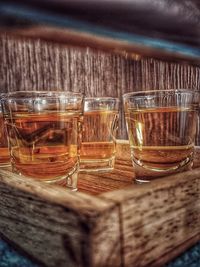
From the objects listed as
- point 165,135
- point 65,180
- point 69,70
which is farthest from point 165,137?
point 69,70

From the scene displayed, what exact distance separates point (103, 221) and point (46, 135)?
266 millimetres

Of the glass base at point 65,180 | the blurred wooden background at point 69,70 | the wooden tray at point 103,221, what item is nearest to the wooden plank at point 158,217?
the wooden tray at point 103,221

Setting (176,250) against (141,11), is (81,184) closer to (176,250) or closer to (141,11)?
(176,250)

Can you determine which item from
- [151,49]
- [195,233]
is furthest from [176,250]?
[151,49]

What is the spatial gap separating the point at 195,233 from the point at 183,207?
0.05 m

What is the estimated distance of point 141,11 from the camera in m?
0.24

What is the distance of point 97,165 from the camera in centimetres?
74

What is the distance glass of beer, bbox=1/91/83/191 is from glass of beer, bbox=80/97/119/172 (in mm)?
151

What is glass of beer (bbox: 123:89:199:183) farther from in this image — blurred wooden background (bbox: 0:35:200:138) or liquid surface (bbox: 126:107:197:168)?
blurred wooden background (bbox: 0:35:200:138)

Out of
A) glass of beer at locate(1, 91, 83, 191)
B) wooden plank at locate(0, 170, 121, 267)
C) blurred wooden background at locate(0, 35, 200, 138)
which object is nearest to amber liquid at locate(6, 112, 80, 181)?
glass of beer at locate(1, 91, 83, 191)

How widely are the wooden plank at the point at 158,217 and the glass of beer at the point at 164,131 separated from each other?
92 mm

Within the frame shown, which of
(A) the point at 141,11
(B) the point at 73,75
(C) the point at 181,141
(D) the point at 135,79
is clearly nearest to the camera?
(A) the point at 141,11

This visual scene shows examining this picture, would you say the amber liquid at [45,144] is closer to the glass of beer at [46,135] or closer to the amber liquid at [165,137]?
the glass of beer at [46,135]

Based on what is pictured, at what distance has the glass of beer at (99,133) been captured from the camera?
30.1 inches
